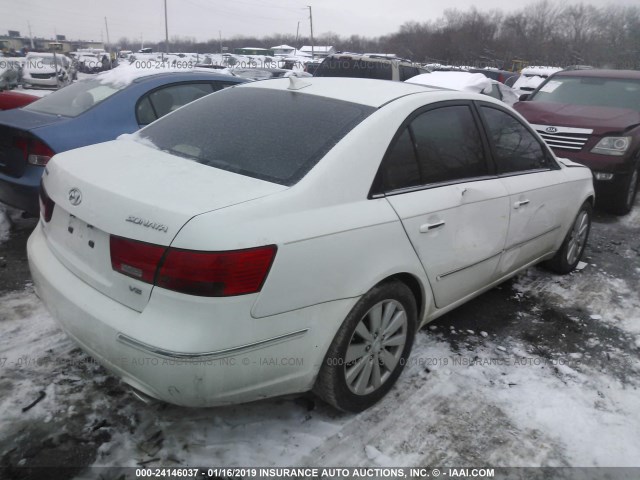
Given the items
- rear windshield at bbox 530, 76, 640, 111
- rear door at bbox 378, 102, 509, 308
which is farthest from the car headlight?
rear door at bbox 378, 102, 509, 308

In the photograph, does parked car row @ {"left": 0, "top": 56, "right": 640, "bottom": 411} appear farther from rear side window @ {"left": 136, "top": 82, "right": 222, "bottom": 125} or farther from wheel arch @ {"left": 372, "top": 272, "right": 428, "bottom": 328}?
rear side window @ {"left": 136, "top": 82, "right": 222, "bottom": 125}

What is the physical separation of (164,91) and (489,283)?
11.8 feet

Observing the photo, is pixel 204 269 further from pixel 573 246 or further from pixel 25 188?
pixel 573 246

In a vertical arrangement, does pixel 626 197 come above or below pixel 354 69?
below

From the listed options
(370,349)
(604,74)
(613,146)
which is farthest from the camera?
(604,74)

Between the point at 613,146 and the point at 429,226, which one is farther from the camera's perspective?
the point at 613,146

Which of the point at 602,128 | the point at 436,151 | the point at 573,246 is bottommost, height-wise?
the point at 573,246

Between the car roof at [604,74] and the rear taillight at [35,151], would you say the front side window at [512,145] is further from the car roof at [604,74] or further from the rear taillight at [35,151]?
the car roof at [604,74]

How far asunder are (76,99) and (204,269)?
12.4ft

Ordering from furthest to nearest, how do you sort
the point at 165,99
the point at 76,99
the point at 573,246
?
the point at 165,99
the point at 76,99
the point at 573,246

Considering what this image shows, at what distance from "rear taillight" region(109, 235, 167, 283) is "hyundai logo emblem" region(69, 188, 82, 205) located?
1.07 ft

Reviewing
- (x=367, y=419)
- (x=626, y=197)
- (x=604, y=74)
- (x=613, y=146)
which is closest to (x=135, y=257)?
(x=367, y=419)

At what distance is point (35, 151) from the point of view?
4051mm

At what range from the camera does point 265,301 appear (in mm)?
1957
